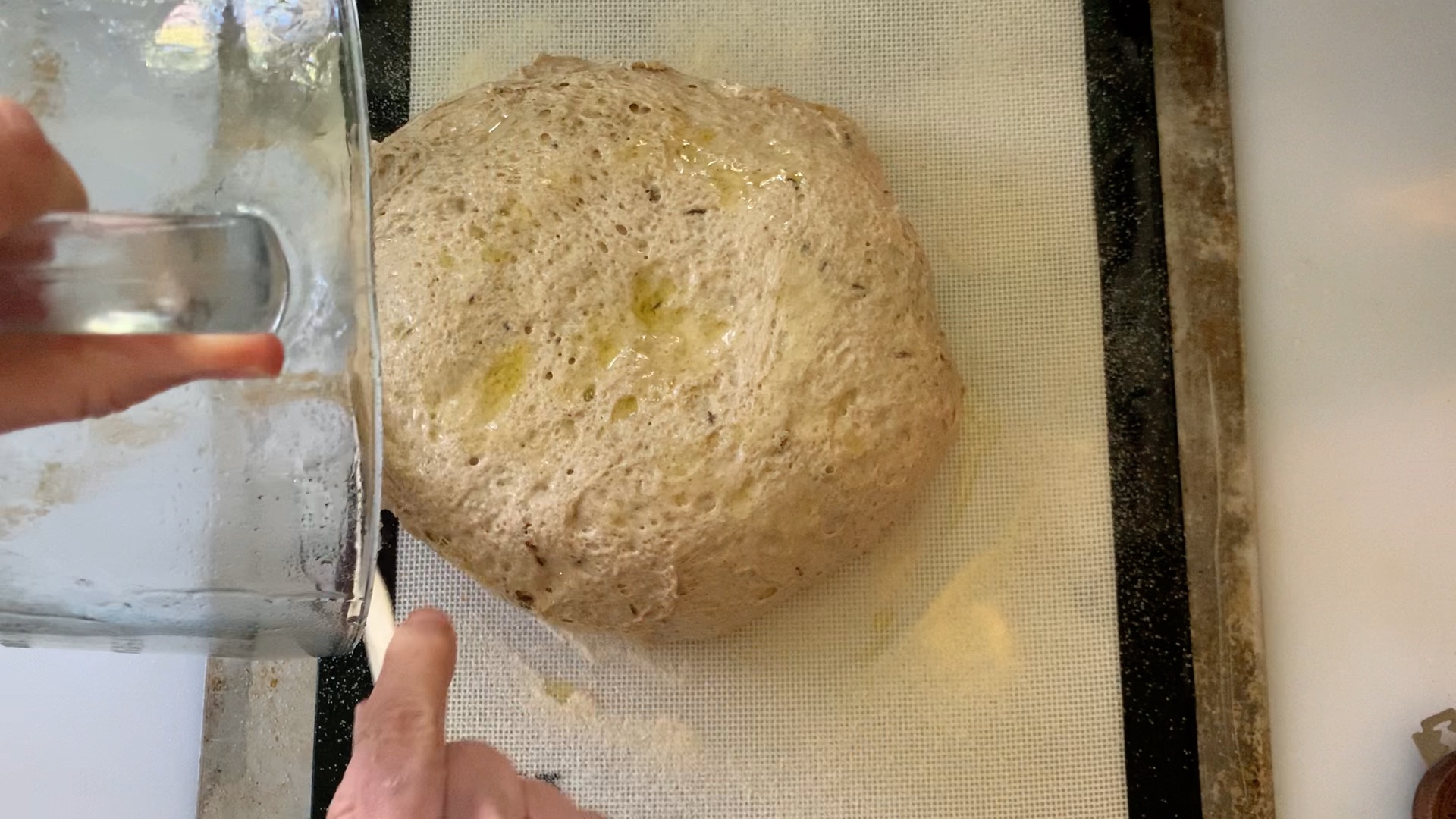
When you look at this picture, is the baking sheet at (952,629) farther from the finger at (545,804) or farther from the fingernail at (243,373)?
the fingernail at (243,373)

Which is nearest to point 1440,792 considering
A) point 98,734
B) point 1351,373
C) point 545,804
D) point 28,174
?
point 1351,373

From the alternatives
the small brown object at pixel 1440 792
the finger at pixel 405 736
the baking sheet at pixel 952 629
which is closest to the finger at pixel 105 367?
the finger at pixel 405 736

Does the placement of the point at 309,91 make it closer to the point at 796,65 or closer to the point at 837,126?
the point at 837,126

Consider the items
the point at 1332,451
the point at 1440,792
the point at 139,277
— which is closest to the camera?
the point at 139,277

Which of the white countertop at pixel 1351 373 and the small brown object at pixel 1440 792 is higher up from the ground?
the white countertop at pixel 1351 373

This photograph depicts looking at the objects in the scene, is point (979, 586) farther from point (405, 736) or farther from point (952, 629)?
point (405, 736)

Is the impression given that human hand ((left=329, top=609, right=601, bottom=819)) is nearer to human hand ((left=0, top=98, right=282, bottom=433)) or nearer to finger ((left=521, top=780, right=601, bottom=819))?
finger ((left=521, top=780, right=601, bottom=819))
